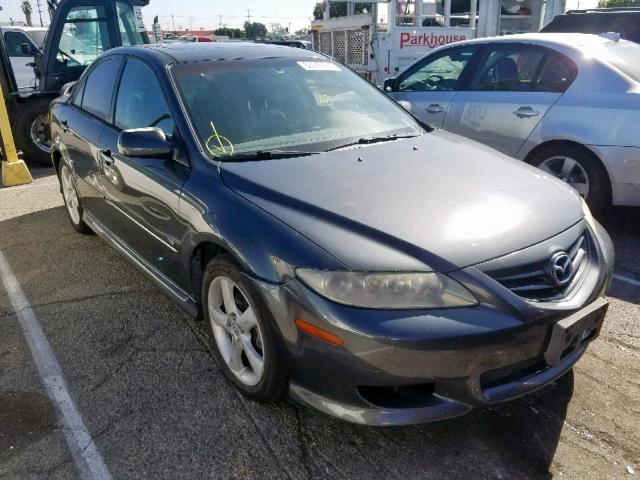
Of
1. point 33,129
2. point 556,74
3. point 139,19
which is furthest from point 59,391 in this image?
point 139,19

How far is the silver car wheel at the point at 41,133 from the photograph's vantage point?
26.0 feet

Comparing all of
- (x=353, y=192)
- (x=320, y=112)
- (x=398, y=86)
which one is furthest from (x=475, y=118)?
(x=353, y=192)

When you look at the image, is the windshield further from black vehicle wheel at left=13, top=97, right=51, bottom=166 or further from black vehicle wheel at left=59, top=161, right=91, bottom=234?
black vehicle wheel at left=13, top=97, right=51, bottom=166

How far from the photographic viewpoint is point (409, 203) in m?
2.39

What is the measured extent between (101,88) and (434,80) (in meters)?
3.34

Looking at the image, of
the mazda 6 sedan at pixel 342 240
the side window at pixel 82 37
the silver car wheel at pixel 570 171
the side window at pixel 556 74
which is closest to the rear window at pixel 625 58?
the side window at pixel 556 74

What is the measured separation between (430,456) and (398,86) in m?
4.52

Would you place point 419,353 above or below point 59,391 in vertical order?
above

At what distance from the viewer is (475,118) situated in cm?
512

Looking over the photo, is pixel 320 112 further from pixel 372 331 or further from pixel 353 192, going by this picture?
pixel 372 331

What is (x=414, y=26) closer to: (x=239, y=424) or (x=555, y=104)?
(x=555, y=104)

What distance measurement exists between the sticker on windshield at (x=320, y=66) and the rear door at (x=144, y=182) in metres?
0.99

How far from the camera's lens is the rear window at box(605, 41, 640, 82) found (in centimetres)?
439

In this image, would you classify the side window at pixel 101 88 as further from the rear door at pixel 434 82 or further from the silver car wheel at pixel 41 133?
the silver car wheel at pixel 41 133
